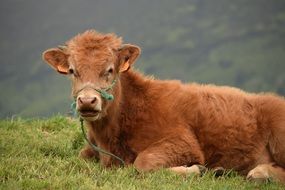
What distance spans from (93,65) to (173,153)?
2.01 meters

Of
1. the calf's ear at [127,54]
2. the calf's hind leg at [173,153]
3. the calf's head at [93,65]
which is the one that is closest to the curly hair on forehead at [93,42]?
the calf's head at [93,65]

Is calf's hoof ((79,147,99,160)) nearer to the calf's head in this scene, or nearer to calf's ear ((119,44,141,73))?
the calf's head

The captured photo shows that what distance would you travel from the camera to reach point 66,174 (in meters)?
10.4

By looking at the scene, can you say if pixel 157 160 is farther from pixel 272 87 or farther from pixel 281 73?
pixel 281 73


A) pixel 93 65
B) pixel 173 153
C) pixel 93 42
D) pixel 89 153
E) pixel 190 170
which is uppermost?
pixel 93 42

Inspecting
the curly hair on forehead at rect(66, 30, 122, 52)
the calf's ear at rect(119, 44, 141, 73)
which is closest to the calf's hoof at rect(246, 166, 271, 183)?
the calf's ear at rect(119, 44, 141, 73)

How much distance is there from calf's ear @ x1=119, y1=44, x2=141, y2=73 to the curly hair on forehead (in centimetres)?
12

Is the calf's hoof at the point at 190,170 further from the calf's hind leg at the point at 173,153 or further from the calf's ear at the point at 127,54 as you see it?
the calf's ear at the point at 127,54

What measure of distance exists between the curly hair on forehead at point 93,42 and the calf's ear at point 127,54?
0.12m

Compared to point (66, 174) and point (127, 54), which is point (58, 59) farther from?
point (66, 174)

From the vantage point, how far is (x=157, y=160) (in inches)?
448

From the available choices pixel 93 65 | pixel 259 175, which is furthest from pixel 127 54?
pixel 259 175

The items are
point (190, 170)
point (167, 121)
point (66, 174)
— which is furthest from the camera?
point (167, 121)

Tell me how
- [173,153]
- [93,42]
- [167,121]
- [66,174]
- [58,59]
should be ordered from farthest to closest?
[58,59] < [167,121] < [93,42] < [173,153] < [66,174]
